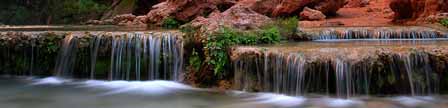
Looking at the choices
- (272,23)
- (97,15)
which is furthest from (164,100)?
(97,15)

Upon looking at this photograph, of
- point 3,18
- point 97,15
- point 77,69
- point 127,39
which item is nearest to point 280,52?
point 127,39

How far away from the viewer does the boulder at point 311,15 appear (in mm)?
14898

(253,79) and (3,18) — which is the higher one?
(3,18)

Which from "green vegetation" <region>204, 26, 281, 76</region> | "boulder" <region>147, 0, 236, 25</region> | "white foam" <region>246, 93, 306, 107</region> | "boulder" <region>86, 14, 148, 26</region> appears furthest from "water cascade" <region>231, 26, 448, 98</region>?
"boulder" <region>86, 14, 148, 26</region>

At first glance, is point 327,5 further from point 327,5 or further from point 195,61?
point 195,61

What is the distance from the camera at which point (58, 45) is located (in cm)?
1048

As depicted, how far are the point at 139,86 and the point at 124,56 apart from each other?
1010 mm

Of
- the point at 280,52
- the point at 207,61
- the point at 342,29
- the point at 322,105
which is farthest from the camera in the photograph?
the point at 342,29

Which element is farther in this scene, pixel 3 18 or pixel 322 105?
pixel 3 18

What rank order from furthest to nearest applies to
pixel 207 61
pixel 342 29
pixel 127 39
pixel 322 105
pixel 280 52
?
pixel 342 29 → pixel 127 39 → pixel 207 61 → pixel 280 52 → pixel 322 105

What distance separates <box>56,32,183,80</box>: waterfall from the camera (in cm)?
993

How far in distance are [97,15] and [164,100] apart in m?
14.6

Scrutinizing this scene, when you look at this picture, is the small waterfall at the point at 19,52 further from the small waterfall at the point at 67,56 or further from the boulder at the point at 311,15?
the boulder at the point at 311,15

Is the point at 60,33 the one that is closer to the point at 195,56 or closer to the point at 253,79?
the point at 195,56
